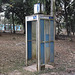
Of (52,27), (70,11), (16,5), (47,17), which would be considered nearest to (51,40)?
(52,27)

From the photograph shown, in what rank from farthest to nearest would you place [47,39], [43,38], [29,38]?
[29,38]
[47,39]
[43,38]

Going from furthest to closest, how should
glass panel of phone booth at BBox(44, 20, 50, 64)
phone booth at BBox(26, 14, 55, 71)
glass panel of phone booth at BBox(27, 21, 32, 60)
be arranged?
glass panel of phone booth at BBox(27, 21, 32, 60) → glass panel of phone booth at BBox(44, 20, 50, 64) → phone booth at BBox(26, 14, 55, 71)

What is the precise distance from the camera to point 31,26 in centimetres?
A: 584

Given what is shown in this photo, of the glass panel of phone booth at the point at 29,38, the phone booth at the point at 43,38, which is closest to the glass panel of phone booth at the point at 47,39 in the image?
the phone booth at the point at 43,38

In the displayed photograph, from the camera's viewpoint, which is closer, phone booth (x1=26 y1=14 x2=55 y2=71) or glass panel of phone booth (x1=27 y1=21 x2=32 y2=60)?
phone booth (x1=26 y1=14 x2=55 y2=71)

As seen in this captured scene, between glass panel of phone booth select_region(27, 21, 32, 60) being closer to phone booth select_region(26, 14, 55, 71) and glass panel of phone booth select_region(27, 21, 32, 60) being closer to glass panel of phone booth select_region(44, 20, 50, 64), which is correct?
phone booth select_region(26, 14, 55, 71)

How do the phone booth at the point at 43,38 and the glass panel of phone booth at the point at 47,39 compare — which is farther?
the glass panel of phone booth at the point at 47,39

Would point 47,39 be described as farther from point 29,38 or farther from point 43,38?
point 29,38

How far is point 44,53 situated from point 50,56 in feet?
1.45

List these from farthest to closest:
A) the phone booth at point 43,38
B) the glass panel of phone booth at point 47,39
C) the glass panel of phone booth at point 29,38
→ the glass panel of phone booth at point 29,38, the glass panel of phone booth at point 47,39, the phone booth at point 43,38

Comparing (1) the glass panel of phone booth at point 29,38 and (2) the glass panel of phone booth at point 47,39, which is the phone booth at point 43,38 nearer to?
(2) the glass panel of phone booth at point 47,39

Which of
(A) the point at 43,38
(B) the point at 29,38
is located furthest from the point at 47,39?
(B) the point at 29,38

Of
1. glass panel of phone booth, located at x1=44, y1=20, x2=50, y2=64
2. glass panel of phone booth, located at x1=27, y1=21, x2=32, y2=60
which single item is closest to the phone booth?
glass panel of phone booth, located at x1=44, y1=20, x2=50, y2=64

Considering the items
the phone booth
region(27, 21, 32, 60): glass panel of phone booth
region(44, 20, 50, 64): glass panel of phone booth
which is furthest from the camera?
region(27, 21, 32, 60): glass panel of phone booth
